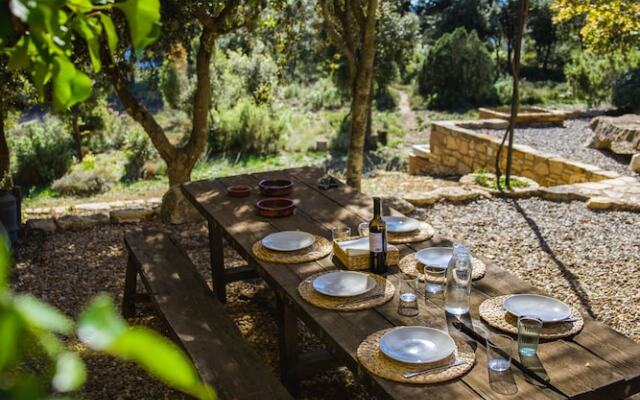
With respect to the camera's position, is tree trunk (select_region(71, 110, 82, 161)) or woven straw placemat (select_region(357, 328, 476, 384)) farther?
tree trunk (select_region(71, 110, 82, 161))

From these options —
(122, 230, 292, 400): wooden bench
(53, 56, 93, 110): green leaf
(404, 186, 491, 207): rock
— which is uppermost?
(53, 56, 93, 110): green leaf

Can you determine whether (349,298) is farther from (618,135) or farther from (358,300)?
(618,135)

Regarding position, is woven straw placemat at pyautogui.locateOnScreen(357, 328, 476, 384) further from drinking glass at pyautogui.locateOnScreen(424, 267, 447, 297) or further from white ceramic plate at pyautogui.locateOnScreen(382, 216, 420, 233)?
white ceramic plate at pyautogui.locateOnScreen(382, 216, 420, 233)

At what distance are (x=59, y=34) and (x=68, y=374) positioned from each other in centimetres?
41

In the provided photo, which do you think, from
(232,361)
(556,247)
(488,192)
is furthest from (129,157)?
(232,361)

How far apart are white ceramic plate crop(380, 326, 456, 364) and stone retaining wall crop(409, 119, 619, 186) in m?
5.95

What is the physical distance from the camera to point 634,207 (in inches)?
237

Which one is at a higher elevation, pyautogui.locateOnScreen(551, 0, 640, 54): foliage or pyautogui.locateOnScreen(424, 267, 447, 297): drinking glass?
pyautogui.locateOnScreen(551, 0, 640, 54): foliage

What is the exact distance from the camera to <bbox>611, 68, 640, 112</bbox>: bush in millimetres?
11266

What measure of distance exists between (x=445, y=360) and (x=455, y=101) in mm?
16280

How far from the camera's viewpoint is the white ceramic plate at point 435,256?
9.11 feet

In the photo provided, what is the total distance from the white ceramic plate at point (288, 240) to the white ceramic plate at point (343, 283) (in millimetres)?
416

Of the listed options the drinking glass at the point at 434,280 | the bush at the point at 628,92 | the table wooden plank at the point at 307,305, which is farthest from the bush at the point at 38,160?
the bush at the point at 628,92

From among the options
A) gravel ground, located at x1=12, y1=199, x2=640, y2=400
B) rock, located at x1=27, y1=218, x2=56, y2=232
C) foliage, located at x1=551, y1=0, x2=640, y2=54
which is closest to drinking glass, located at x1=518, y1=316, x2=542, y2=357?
gravel ground, located at x1=12, y1=199, x2=640, y2=400
